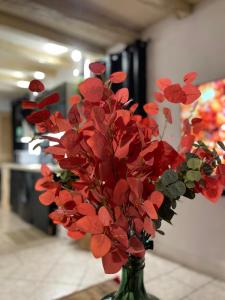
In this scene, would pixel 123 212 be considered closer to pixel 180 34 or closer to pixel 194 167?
pixel 194 167

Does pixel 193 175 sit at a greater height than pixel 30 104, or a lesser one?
lesser

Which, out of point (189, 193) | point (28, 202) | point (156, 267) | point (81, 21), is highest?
point (81, 21)

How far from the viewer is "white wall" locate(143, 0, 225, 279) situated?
94.0 inches

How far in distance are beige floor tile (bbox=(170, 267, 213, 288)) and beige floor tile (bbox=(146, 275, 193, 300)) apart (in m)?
0.07

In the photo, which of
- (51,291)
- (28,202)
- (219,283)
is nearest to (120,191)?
(51,291)

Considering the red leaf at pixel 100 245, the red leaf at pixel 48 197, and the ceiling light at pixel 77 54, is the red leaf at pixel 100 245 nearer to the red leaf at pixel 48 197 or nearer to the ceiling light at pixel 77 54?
the red leaf at pixel 48 197

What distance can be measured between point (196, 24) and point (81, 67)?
2.06m

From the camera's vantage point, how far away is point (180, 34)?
8.95 feet

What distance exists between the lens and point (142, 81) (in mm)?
3105

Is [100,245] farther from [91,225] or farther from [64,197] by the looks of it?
[64,197]

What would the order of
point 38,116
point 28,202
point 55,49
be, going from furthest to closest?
1. point 28,202
2. point 55,49
3. point 38,116

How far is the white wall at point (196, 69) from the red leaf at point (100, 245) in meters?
2.11

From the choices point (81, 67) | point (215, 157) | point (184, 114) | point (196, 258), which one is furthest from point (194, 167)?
point (81, 67)

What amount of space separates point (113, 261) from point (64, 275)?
2.19 metres
